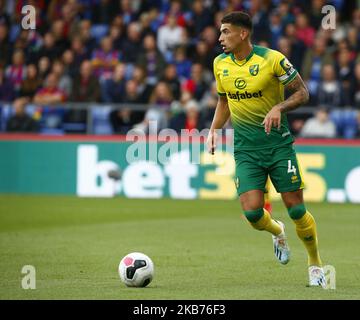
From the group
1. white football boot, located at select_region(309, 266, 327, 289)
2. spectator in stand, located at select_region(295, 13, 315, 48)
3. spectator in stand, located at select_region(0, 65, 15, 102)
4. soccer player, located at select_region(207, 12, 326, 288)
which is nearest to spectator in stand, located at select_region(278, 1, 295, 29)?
spectator in stand, located at select_region(295, 13, 315, 48)

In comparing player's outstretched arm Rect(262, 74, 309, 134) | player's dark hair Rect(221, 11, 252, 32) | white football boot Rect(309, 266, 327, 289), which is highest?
player's dark hair Rect(221, 11, 252, 32)

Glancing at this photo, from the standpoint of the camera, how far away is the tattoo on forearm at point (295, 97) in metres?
9.53

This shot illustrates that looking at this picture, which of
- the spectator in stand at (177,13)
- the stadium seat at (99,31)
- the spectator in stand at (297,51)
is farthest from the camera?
the stadium seat at (99,31)

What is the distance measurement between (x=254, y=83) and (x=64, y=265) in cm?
300

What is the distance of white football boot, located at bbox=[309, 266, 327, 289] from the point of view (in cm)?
959

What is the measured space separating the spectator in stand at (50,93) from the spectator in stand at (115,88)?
3.13 ft

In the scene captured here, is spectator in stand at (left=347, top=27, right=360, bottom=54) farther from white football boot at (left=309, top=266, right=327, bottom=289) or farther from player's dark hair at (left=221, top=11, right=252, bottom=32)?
white football boot at (left=309, top=266, right=327, bottom=289)

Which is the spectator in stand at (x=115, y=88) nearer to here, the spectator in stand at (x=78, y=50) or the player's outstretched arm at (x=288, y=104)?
the spectator in stand at (x=78, y=50)

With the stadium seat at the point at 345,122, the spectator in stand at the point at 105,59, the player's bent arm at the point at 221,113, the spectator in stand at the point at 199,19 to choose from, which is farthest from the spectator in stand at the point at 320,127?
the player's bent arm at the point at 221,113

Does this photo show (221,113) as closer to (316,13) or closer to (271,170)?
(271,170)

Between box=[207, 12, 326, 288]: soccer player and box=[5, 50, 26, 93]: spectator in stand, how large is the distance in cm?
1336
